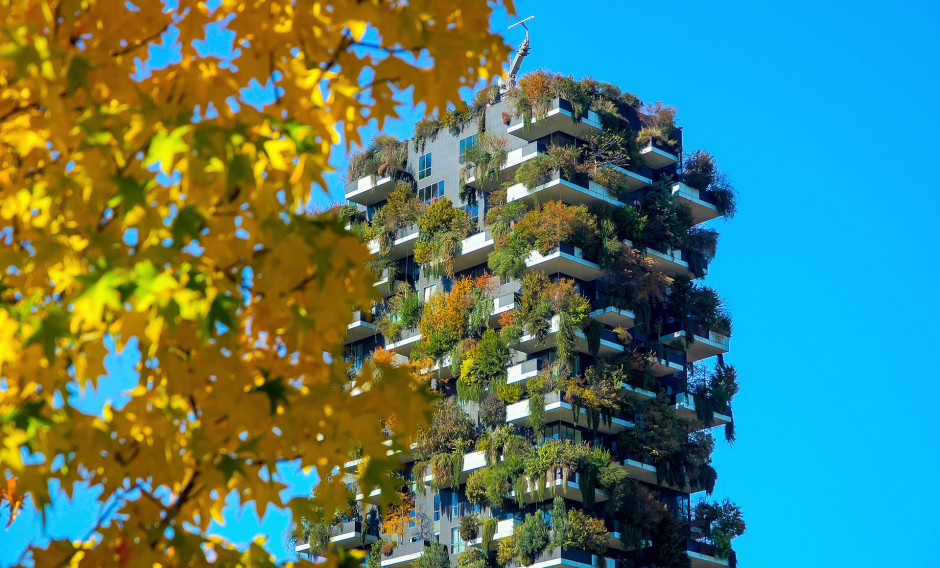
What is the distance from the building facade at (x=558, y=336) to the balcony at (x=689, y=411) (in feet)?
0.20

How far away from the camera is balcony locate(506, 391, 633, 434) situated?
47.8 meters

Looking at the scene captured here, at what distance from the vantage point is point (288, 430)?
198 inches

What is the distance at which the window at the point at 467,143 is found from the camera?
2202 inches

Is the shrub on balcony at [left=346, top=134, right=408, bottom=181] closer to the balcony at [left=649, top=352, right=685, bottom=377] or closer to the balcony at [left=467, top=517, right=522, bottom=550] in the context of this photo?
the balcony at [left=649, top=352, right=685, bottom=377]

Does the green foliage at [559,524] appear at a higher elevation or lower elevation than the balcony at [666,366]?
lower

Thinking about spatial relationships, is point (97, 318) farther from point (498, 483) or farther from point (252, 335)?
point (498, 483)

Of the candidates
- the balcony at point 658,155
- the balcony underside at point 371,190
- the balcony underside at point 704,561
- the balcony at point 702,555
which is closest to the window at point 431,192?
the balcony underside at point 371,190

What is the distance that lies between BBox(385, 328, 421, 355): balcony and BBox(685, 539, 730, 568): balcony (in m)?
13.8

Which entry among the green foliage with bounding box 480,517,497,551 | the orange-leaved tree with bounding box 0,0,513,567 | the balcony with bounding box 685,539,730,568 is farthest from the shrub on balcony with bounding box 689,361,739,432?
the orange-leaved tree with bounding box 0,0,513,567

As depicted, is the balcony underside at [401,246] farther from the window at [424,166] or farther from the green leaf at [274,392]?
the green leaf at [274,392]

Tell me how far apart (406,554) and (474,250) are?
12.6 metres

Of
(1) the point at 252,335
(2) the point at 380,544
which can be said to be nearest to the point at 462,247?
(2) the point at 380,544

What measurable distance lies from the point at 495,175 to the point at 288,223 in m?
48.7

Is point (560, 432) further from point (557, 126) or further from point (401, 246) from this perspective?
point (557, 126)
